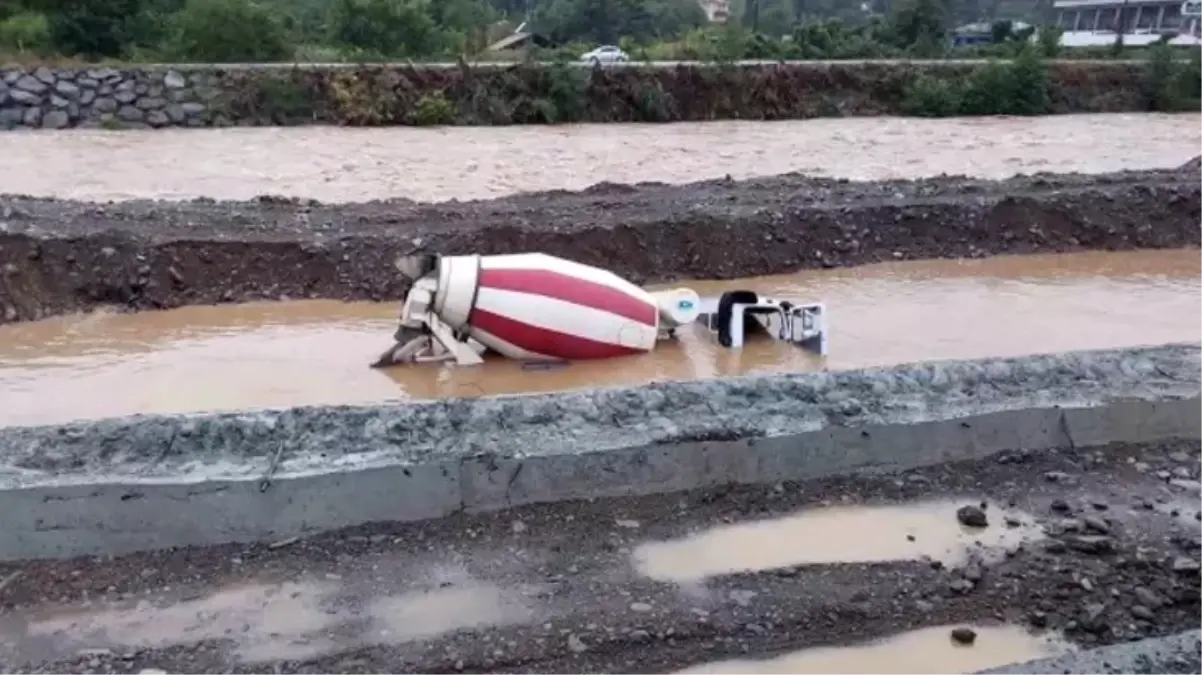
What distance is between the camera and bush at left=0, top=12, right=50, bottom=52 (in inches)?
1096

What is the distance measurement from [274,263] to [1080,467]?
7.65m

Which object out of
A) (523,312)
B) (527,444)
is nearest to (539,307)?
(523,312)

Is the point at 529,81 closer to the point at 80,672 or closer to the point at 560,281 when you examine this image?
the point at 560,281

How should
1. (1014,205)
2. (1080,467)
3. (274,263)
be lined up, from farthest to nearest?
(1014,205) → (274,263) → (1080,467)

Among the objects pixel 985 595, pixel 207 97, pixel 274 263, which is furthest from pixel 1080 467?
pixel 207 97

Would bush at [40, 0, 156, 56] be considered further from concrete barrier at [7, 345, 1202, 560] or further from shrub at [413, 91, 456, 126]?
concrete barrier at [7, 345, 1202, 560]

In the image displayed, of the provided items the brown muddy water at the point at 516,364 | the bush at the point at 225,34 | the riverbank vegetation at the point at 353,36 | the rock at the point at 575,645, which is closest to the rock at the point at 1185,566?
the rock at the point at 575,645

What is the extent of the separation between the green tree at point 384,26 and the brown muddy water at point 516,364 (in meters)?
25.0

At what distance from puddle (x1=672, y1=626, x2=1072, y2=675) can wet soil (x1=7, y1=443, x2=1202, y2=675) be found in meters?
0.05

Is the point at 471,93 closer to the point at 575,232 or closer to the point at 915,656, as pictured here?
the point at 575,232

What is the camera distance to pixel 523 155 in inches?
837

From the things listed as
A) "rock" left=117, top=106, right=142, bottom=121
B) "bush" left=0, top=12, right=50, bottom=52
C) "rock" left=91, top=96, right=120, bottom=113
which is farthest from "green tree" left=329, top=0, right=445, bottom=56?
"rock" left=91, top=96, right=120, bottom=113

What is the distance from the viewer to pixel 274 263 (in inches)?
432

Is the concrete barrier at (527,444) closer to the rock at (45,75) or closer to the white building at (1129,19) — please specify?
the rock at (45,75)
